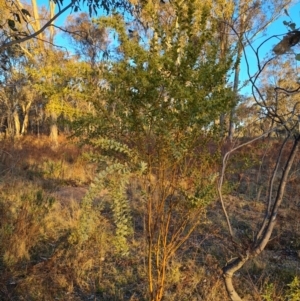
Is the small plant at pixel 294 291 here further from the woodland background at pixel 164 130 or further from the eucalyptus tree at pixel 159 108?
the eucalyptus tree at pixel 159 108

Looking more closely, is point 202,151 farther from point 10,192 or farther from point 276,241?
point 10,192

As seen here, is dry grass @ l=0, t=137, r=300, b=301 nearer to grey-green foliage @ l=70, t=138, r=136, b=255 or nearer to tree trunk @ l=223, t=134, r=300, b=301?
grey-green foliage @ l=70, t=138, r=136, b=255

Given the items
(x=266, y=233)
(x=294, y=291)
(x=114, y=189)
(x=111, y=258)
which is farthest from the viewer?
(x=111, y=258)

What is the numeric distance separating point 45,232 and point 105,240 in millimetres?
910

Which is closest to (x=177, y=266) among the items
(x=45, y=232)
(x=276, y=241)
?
(x=276, y=241)

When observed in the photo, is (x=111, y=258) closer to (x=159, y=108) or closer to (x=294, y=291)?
(x=294, y=291)

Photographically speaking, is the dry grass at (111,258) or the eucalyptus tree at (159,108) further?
the dry grass at (111,258)

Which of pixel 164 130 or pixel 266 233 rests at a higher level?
pixel 164 130

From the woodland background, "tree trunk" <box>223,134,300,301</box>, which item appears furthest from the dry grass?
"tree trunk" <box>223,134,300,301</box>

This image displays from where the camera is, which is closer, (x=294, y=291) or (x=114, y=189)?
(x=114, y=189)

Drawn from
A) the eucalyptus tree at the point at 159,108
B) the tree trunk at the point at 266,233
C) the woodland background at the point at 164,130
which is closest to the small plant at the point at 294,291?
the woodland background at the point at 164,130

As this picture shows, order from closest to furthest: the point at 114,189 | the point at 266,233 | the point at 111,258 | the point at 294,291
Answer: the point at 266,233, the point at 114,189, the point at 294,291, the point at 111,258

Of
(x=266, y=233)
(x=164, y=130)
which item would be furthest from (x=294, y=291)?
(x=164, y=130)

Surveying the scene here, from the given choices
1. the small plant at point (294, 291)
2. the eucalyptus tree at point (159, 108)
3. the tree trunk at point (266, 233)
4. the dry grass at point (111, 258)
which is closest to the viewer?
the tree trunk at point (266, 233)
